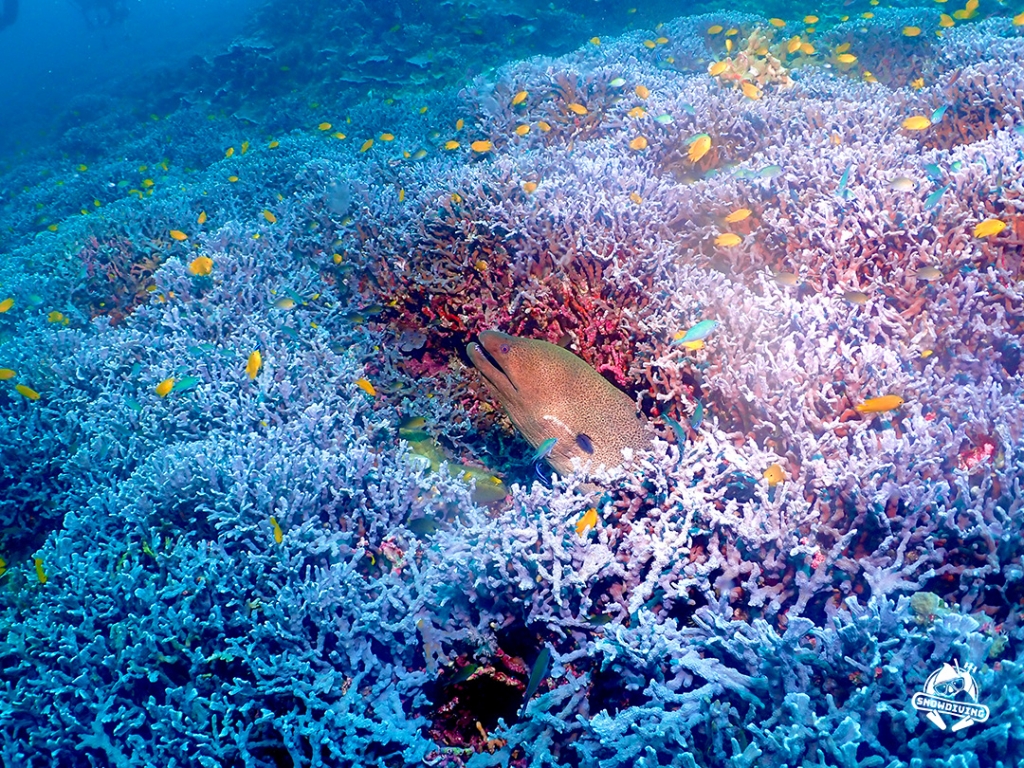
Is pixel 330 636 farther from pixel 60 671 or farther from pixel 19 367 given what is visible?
pixel 19 367

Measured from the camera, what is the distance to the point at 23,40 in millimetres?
79375

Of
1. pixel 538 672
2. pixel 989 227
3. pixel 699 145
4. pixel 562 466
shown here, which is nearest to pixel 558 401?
pixel 562 466

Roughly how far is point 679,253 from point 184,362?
4.44 metres

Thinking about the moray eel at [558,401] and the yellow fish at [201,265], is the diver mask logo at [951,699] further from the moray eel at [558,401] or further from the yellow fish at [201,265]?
the yellow fish at [201,265]

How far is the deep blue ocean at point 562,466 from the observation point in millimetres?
2217

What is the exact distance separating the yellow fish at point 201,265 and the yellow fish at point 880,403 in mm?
5768

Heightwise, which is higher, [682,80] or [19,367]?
[682,80]

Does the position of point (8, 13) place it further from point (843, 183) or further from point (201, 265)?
point (843, 183)

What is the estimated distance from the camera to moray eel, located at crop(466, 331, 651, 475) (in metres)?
3.21

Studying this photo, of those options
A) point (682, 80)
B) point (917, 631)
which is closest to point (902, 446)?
point (917, 631)

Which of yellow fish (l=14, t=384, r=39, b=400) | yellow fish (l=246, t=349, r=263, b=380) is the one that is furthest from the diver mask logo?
yellow fish (l=14, t=384, r=39, b=400)

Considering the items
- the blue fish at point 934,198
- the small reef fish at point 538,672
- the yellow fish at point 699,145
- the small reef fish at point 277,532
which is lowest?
the small reef fish at point 538,672

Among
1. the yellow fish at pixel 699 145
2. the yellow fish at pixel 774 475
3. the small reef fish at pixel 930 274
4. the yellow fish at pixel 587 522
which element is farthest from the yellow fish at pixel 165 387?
the small reef fish at pixel 930 274

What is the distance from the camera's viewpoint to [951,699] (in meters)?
1.78
